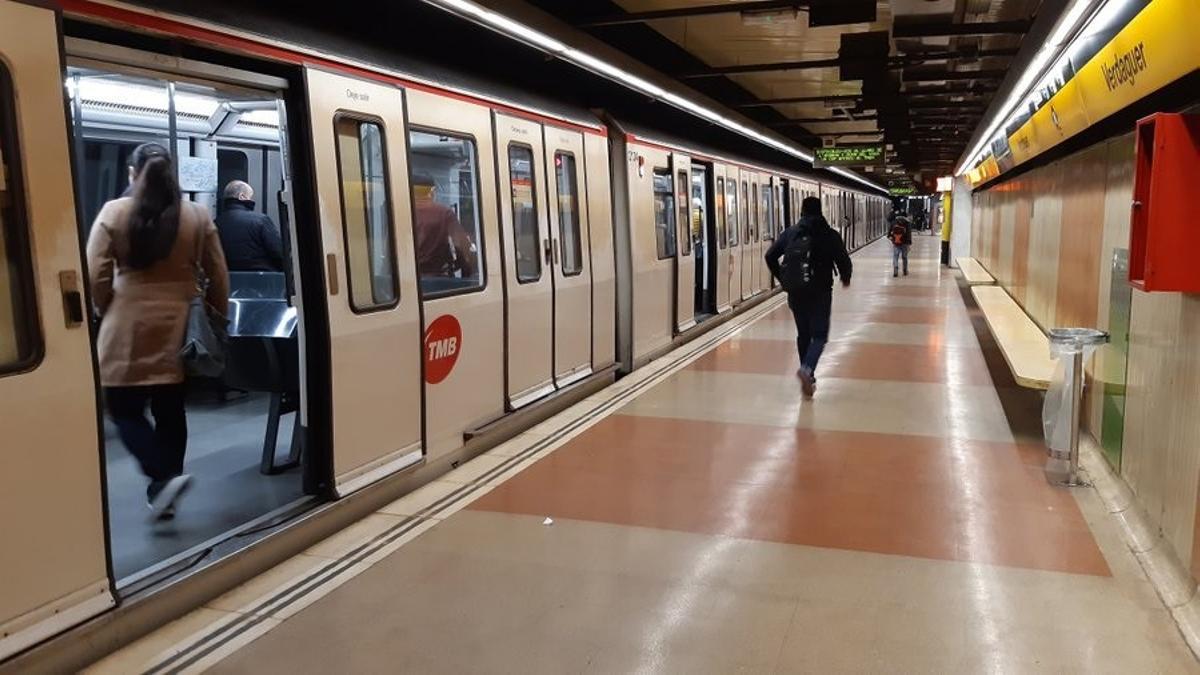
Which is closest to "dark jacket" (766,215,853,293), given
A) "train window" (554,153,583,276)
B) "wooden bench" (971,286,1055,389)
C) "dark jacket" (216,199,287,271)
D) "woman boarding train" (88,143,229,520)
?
"wooden bench" (971,286,1055,389)

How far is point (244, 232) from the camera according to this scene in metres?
5.55

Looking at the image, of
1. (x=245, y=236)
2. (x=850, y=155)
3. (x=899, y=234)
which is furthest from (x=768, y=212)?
(x=245, y=236)

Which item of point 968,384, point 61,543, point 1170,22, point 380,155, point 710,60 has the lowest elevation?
point 968,384

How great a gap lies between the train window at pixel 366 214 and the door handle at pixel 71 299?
144 cm

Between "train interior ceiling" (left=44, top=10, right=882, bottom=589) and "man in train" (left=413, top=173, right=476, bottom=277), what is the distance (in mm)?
16

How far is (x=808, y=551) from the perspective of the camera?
4008 millimetres

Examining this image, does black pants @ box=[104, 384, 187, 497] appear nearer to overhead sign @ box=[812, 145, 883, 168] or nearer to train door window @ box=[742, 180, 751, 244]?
train door window @ box=[742, 180, 751, 244]

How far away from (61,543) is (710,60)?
31.2 feet

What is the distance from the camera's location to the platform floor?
10.2 ft

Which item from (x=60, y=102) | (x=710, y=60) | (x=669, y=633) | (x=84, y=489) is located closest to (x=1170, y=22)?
(x=669, y=633)

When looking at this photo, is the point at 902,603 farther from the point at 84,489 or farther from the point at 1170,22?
the point at 84,489

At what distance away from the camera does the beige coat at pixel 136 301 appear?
12.3 ft

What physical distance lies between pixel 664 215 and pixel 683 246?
66 cm

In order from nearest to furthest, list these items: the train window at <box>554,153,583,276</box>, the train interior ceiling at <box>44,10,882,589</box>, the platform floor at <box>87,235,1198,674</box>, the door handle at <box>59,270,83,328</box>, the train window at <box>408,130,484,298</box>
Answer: the door handle at <box>59,270,83,328</box> → the platform floor at <box>87,235,1198,674</box> → the train interior ceiling at <box>44,10,882,589</box> → the train window at <box>408,130,484,298</box> → the train window at <box>554,153,583,276</box>
